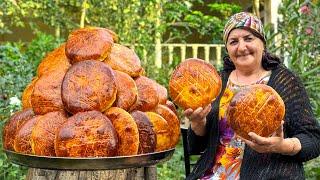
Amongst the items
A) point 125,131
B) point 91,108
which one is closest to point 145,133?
point 125,131

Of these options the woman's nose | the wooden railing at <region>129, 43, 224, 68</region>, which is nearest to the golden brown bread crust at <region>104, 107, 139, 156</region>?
the woman's nose

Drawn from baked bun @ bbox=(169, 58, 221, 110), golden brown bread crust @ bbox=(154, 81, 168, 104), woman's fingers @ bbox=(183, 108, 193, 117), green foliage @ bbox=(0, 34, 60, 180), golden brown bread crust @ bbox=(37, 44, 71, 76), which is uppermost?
golden brown bread crust @ bbox=(37, 44, 71, 76)

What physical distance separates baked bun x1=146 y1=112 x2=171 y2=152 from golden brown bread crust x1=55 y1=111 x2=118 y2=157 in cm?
23

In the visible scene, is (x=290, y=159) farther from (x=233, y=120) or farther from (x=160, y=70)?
(x=160, y=70)

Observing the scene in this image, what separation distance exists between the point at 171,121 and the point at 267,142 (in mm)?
394

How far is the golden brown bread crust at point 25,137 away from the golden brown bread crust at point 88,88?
6.4 inches

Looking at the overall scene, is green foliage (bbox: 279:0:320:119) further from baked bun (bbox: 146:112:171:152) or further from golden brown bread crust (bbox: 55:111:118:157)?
golden brown bread crust (bbox: 55:111:118:157)

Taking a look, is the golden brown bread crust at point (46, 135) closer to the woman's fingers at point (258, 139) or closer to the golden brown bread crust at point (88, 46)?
the golden brown bread crust at point (88, 46)

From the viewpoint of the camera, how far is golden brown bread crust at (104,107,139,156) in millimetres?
1873

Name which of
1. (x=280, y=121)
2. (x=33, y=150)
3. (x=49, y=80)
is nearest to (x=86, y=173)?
(x=33, y=150)

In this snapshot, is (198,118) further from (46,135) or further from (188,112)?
(46,135)

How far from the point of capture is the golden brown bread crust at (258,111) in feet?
6.27

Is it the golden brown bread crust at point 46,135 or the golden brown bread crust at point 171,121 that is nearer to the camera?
the golden brown bread crust at point 46,135

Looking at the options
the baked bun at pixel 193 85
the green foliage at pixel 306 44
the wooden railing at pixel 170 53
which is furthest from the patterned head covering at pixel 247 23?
the wooden railing at pixel 170 53
